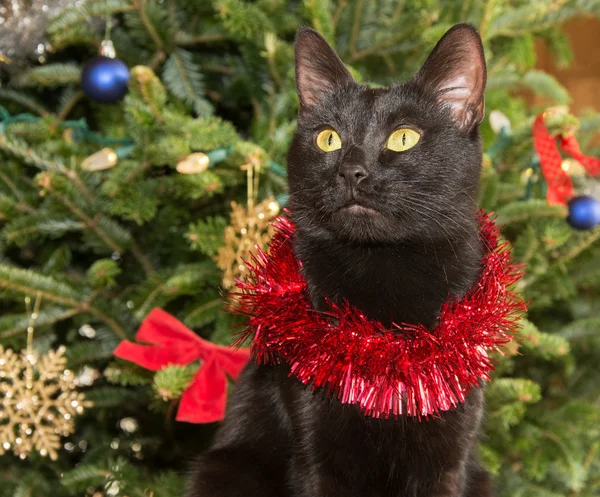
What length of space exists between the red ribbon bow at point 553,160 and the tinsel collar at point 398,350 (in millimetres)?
407

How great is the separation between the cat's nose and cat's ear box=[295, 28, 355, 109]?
0.64 feet

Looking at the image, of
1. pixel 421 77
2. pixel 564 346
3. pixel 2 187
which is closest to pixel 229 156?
pixel 421 77

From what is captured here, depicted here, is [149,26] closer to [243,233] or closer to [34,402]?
[243,233]

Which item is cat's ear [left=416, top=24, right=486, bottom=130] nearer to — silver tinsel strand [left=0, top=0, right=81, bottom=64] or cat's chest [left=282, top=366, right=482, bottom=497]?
cat's chest [left=282, top=366, right=482, bottom=497]

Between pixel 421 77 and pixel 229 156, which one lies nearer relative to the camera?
pixel 421 77

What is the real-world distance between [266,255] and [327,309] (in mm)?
124

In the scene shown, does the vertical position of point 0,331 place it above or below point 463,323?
below

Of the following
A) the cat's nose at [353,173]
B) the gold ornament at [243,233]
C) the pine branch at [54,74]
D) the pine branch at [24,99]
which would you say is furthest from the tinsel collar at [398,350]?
the pine branch at [24,99]

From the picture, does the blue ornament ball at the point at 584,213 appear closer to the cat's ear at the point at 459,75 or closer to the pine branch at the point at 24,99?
the cat's ear at the point at 459,75

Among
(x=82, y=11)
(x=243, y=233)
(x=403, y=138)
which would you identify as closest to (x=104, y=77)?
(x=82, y=11)

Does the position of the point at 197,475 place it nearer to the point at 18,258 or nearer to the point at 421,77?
the point at 421,77

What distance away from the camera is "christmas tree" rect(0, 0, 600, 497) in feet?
3.56

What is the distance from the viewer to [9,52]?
4.02ft

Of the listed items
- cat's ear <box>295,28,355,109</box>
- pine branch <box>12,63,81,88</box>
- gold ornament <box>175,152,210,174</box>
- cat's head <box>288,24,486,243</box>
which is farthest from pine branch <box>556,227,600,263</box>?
pine branch <box>12,63,81,88</box>
